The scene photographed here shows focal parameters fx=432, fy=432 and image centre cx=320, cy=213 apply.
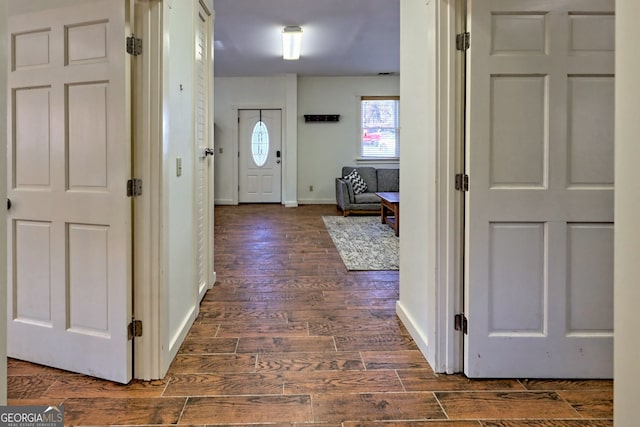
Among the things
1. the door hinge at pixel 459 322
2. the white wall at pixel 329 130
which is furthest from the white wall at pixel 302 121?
the door hinge at pixel 459 322

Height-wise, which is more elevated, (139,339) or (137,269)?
(137,269)

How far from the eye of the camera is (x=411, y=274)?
2.54 m

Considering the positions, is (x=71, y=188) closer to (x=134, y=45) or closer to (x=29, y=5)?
(x=134, y=45)

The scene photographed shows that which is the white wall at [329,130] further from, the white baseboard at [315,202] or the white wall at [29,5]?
the white wall at [29,5]

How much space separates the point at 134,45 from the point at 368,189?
6630 millimetres

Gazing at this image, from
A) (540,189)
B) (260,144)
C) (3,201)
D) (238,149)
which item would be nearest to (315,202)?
(260,144)

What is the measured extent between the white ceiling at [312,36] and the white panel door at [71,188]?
3339 millimetres

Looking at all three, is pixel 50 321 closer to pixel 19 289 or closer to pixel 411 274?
pixel 19 289

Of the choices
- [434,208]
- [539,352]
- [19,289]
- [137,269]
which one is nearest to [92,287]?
[137,269]

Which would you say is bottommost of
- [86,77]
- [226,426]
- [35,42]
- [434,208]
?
[226,426]

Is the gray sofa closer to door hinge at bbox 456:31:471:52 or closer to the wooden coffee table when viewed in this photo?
the wooden coffee table

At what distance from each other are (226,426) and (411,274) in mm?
1353

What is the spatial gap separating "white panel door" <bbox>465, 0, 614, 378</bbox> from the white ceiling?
3.37 meters

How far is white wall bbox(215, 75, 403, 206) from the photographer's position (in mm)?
9219
